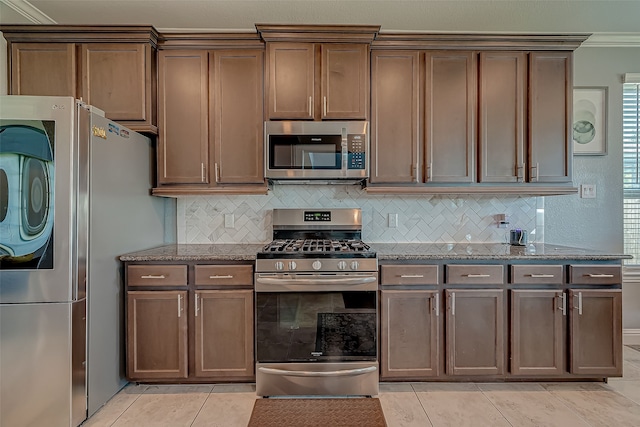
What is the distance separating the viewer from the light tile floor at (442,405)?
1943 mm

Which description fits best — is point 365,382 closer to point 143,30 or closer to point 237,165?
point 237,165

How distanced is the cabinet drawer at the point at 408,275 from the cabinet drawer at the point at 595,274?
94 cm

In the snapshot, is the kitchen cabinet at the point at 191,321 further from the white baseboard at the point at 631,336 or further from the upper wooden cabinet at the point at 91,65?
the white baseboard at the point at 631,336

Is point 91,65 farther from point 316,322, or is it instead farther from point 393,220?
point 393,220

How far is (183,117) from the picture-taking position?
2545 millimetres

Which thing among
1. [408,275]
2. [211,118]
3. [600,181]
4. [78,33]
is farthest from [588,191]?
[78,33]

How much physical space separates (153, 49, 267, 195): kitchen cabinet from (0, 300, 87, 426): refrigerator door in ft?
3.66

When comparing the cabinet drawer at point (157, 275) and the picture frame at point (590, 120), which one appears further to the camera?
the picture frame at point (590, 120)

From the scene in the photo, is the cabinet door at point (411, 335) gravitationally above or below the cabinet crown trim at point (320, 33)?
below

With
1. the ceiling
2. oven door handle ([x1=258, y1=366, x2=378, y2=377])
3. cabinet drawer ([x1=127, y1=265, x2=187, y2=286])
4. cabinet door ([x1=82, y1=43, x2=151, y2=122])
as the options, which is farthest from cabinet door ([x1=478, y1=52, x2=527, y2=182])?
cabinet door ([x1=82, y1=43, x2=151, y2=122])

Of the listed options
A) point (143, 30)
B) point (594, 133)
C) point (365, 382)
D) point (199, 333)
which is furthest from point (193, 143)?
point (594, 133)

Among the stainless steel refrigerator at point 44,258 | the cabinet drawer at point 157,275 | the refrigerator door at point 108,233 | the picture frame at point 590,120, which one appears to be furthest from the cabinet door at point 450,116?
the stainless steel refrigerator at point 44,258

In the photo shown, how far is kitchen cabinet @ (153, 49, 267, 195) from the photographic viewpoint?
253 centimetres

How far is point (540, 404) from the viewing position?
2102 millimetres
